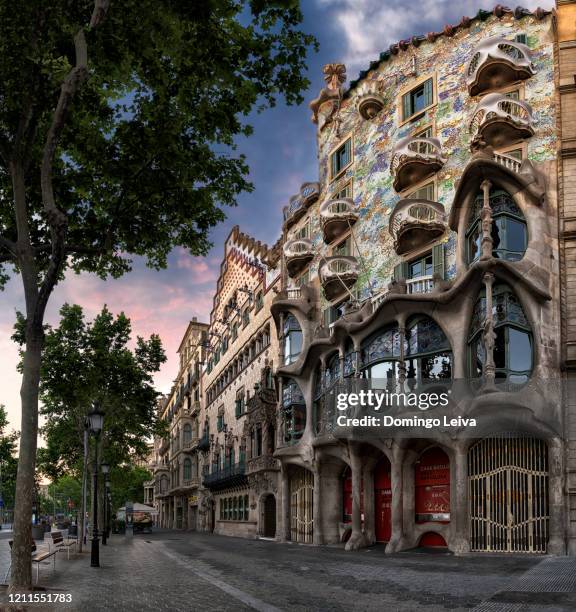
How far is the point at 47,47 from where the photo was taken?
13453 millimetres

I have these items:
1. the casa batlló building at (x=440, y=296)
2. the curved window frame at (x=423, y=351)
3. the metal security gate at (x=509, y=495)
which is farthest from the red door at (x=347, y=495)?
the metal security gate at (x=509, y=495)

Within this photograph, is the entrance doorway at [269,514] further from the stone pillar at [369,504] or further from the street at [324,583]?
the street at [324,583]

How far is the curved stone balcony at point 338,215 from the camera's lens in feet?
112

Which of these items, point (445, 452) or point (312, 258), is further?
point (312, 258)

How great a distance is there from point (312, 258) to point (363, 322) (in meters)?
10.0

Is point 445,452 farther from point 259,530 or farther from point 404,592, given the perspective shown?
point 259,530

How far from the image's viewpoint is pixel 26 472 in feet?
40.7

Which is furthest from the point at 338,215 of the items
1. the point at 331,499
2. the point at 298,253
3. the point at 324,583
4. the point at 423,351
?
the point at 324,583

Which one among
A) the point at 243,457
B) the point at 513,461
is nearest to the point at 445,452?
the point at 513,461

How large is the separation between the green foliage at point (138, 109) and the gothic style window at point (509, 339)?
10.4 metres

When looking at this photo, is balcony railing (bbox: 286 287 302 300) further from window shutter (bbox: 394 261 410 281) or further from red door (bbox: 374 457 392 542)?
red door (bbox: 374 457 392 542)

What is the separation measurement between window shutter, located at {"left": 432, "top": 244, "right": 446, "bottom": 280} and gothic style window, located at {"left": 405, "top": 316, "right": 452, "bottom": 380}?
206cm

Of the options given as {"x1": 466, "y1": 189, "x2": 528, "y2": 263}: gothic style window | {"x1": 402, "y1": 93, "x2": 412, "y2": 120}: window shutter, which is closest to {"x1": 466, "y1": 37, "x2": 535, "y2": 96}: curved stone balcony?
{"x1": 402, "y1": 93, "x2": 412, "y2": 120}: window shutter

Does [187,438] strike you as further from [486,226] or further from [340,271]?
[486,226]
